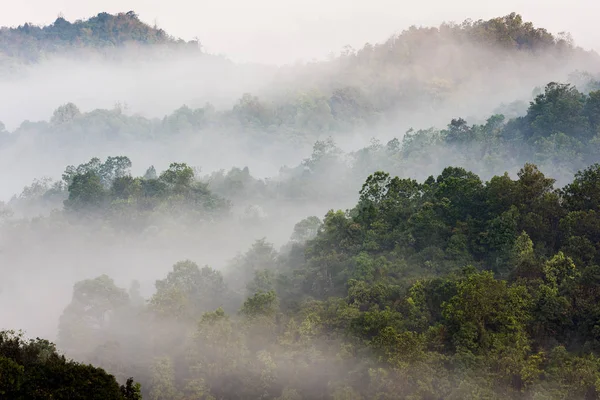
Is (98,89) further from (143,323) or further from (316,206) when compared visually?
(143,323)

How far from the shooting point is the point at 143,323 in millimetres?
37094

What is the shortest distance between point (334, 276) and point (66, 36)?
112 meters

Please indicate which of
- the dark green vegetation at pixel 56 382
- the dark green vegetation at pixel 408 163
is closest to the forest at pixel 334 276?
the dark green vegetation at pixel 56 382

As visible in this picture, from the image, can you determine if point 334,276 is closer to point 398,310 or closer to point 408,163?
point 398,310

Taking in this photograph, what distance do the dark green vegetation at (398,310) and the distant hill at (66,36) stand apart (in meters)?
101

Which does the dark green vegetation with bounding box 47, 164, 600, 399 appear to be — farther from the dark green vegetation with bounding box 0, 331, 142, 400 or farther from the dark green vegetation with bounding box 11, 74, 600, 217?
the dark green vegetation with bounding box 11, 74, 600, 217

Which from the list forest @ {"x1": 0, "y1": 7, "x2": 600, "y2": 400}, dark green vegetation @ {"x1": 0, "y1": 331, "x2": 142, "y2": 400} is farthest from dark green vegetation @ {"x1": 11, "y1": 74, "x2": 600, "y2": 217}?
dark green vegetation @ {"x1": 0, "y1": 331, "x2": 142, "y2": 400}

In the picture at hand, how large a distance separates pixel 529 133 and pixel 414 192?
23768mm

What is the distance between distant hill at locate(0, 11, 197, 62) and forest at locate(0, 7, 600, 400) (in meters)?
70.7

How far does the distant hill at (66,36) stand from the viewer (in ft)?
433

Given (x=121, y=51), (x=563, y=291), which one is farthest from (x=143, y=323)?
(x=121, y=51)

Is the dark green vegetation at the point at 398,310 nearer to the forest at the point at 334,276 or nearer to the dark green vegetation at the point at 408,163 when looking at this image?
the forest at the point at 334,276

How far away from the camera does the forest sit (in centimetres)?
2542

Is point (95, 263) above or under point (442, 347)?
above
